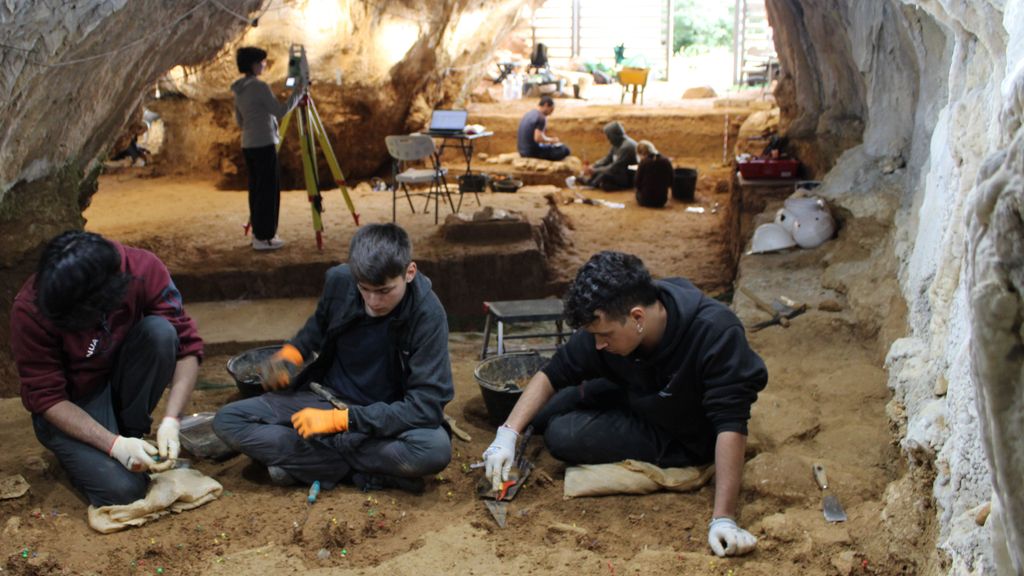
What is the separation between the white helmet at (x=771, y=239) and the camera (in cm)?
631

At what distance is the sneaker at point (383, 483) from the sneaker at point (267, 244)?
4.24m

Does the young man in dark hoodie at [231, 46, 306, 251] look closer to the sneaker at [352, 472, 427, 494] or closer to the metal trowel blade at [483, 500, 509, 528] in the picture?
the sneaker at [352, 472, 427, 494]

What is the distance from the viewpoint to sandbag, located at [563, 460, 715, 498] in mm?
3256

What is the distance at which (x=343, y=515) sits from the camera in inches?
124

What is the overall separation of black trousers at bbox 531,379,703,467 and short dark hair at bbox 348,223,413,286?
3.01 ft

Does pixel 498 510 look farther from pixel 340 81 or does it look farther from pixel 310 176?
pixel 340 81

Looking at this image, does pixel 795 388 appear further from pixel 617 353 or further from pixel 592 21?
pixel 592 21

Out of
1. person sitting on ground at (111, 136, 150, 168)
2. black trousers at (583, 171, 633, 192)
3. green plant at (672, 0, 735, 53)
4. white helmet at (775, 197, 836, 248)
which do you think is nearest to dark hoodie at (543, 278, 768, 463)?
white helmet at (775, 197, 836, 248)

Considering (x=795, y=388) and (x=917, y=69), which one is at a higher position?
(x=917, y=69)

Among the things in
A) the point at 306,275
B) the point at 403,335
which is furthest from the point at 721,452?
the point at 306,275

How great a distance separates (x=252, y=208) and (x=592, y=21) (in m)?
14.9

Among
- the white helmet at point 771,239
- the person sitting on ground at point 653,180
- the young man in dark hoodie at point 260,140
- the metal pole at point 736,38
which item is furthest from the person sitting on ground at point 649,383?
the metal pole at point 736,38

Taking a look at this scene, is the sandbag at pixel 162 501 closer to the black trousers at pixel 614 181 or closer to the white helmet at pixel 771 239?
the white helmet at pixel 771 239

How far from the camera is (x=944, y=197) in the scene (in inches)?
147
